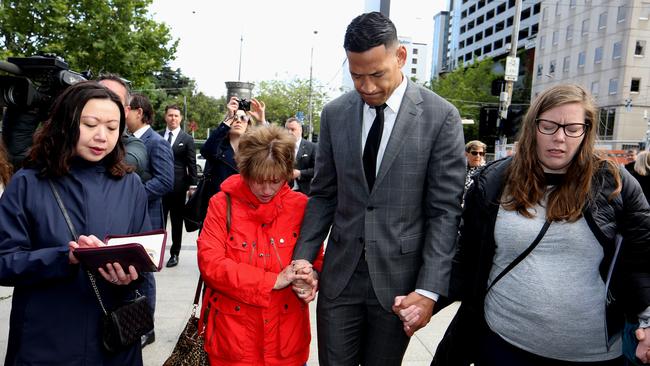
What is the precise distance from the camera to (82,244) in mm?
1842

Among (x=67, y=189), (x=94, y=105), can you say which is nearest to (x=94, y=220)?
(x=67, y=189)

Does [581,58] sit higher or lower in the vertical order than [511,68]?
higher

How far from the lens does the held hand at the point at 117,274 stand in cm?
188

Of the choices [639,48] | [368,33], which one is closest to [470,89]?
[639,48]

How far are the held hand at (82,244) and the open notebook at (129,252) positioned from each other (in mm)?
44

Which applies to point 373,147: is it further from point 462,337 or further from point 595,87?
point 595,87

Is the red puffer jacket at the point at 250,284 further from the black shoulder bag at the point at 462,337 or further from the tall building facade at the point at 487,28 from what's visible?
the tall building facade at the point at 487,28

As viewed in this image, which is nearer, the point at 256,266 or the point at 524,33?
the point at 256,266

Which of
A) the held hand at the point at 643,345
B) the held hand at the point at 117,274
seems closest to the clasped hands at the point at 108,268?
the held hand at the point at 117,274

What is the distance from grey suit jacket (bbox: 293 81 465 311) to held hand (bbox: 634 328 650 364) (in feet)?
2.41

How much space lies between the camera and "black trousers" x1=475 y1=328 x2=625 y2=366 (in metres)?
1.99

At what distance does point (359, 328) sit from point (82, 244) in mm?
1272

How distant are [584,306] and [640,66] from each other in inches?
1711

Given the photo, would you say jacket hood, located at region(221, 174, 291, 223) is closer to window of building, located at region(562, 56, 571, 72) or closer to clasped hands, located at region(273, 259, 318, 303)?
clasped hands, located at region(273, 259, 318, 303)
